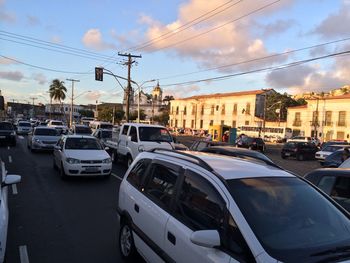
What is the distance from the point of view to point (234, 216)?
3289mm

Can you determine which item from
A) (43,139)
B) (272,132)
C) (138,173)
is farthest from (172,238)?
(272,132)

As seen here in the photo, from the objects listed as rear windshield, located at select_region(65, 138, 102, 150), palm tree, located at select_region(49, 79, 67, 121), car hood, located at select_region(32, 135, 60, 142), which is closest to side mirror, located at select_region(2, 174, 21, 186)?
rear windshield, located at select_region(65, 138, 102, 150)

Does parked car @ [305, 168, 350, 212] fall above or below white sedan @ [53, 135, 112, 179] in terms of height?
above

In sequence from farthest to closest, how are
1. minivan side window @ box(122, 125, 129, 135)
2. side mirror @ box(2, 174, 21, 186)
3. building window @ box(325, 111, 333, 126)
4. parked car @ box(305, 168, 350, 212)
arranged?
1. building window @ box(325, 111, 333, 126)
2. minivan side window @ box(122, 125, 129, 135)
3. side mirror @ box(2, 174, 21, 186)
4. parked car @ box(305, 168, 350, 212)

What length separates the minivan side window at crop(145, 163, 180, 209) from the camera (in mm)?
4406

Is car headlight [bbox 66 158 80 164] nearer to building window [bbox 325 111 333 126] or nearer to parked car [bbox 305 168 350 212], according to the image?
parked car [bbox 305 168 350 212]

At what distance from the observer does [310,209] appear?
3.71m

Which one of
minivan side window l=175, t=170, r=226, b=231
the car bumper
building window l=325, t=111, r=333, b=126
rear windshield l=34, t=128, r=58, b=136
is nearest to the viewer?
minivan side window l=175, t=170, r=226, b=231

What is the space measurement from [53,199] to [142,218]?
5642 mm

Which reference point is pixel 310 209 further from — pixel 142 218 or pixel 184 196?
pixel 142 218

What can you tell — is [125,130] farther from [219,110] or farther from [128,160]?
[219,110]

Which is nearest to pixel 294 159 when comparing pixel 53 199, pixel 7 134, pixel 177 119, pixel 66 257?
pixel 7 134

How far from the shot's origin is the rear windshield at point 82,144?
46.6ft

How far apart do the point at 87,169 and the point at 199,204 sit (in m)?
9.54
